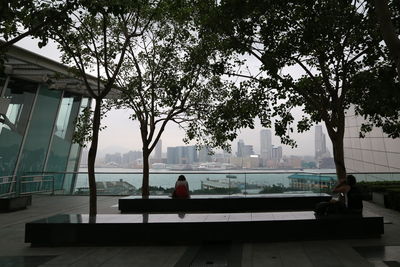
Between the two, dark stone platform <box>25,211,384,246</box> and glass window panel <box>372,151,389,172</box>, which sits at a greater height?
glass window panel <box>372,151,389,172</box>

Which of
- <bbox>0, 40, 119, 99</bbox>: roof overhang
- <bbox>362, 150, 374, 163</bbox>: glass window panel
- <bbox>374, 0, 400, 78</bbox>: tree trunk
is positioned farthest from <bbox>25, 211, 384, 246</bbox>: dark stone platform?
<bbox>362, 150, 374, 163</bbox>: glass window panel

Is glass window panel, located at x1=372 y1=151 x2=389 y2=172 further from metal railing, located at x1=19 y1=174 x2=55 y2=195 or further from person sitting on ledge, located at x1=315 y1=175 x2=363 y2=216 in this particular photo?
metal railing, located at x1=19 y1=174 x2=55 y2=195

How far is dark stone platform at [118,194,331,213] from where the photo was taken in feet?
41.1

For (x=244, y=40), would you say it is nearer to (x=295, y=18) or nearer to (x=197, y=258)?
(x=295, y=18)

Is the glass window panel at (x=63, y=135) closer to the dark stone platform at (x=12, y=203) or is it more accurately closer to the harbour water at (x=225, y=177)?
the harbour water at (x=225, y=177)

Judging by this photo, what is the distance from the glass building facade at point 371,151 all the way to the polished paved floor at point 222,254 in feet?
57.9

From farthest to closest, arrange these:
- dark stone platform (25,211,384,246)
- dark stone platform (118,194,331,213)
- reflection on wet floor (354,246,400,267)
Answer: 1. dark stone platform (118,194,331,213)
2. dark stone platform (25,211,384,246)
3. reflection on wet floor (354,246,400,267)

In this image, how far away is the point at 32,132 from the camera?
66.2 ft

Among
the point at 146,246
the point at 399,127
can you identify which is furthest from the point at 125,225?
the point at 399,127

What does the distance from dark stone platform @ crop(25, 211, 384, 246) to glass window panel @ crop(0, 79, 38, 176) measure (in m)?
12.0

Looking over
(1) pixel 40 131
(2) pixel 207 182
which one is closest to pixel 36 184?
(1) pixel 40 131

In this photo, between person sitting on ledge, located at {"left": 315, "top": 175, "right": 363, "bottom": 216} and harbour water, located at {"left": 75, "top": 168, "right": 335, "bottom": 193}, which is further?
harbour water, located at {"left": 75, "top": 168, "right": 335, "bottom": 193}

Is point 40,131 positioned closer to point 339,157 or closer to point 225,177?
point 225,177

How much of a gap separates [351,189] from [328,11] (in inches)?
170
